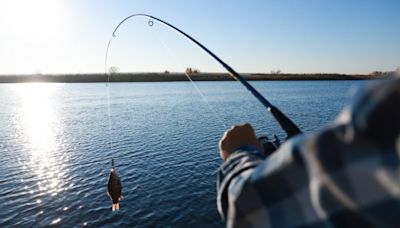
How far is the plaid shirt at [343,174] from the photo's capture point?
28.1 inches

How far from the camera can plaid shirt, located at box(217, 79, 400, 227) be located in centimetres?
71

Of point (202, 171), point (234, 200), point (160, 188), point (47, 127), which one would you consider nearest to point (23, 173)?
point (160, 188)

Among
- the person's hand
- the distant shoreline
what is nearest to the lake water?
the person's hand

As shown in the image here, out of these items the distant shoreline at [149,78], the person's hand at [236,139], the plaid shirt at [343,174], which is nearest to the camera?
the plaid shirt at [343,174]

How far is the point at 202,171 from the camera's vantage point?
15438 millimetres

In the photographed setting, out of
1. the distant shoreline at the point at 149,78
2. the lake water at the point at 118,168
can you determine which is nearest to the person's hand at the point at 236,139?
the lake water at the point at 118,168

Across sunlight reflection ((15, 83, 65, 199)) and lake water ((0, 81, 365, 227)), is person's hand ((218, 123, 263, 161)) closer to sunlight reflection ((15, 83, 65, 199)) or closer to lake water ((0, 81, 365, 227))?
lake water ((0, 81, 365, 227))

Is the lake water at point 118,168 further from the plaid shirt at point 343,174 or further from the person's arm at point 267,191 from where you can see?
the person's arm at point 267,191

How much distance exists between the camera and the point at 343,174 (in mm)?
796

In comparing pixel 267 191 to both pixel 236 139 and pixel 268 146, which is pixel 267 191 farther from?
pixel 268 146

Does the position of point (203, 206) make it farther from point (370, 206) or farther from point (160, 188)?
point (370, 206)

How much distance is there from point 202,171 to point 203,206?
364cm

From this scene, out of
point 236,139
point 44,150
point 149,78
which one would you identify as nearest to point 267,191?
point 236,139

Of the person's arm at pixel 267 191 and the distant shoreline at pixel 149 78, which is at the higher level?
the person's arm at pixel 267 191
